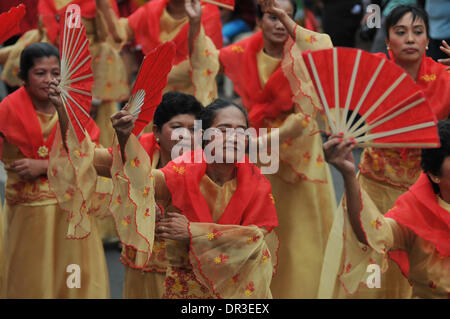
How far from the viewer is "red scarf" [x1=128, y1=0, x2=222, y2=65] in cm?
495

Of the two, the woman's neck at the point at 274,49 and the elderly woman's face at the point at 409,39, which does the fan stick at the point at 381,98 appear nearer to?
the elderly woman's face at the point at 409,39

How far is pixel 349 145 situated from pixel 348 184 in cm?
18

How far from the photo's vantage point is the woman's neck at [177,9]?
16.8 feet

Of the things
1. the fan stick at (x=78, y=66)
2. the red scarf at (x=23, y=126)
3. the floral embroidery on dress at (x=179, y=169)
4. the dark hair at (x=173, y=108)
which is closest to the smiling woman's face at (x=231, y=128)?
the floral embroidery on dress at (x=179, y=169)

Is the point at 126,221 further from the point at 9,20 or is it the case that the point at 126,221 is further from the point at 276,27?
the point at 276,27

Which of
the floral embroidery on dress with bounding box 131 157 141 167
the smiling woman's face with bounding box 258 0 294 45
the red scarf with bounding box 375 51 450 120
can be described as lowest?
the floral embroidery on dress with bounding box 131 157 141 167

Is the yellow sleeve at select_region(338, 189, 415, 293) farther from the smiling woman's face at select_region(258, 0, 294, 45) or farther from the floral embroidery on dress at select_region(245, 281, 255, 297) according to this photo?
the smiling woman's face at select_region(258, 0, 294, 45)

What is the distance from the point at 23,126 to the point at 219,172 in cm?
124

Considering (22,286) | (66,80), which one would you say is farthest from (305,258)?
(66,80)

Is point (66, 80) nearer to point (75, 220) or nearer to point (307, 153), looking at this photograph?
point (75, 220)

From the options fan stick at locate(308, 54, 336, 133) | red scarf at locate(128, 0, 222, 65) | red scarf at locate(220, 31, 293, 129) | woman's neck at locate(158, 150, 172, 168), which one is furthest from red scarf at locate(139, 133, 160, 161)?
red scarf at locate(128, 0, 222, 65)

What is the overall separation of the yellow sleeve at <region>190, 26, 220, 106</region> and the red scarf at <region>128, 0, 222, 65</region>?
20.4 inches

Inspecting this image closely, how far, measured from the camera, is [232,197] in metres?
2.89

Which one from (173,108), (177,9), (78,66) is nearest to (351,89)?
(173,108)
